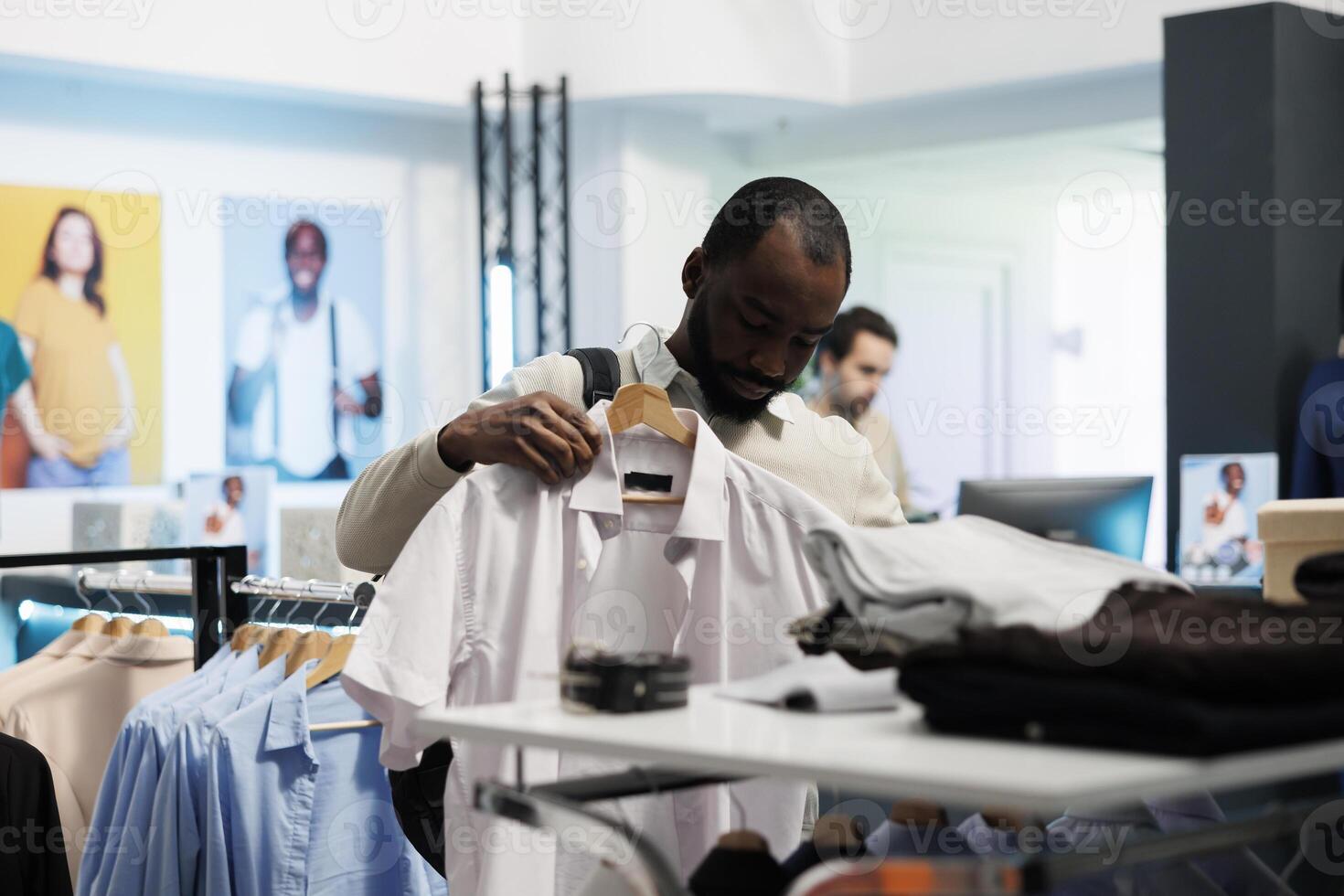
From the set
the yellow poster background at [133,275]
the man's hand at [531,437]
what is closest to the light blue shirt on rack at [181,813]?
the man's hand at [531,437]

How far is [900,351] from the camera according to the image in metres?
9.09

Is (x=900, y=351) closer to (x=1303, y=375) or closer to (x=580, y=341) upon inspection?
(x=580, y=341)

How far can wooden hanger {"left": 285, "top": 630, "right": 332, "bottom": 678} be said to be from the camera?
2719 mm

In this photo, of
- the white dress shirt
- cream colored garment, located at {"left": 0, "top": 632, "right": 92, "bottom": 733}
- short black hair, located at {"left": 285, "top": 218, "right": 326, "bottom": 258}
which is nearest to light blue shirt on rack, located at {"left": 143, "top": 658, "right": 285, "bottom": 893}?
cream colored garment, located at {"left": 0, "top": 632, "right": 92, "bottom": 733}

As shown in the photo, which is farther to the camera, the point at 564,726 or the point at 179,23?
the point at 179,23

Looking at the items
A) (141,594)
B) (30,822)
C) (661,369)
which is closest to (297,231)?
(141,594)

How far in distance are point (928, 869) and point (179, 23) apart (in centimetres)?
601

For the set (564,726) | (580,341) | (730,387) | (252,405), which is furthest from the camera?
(580,341)

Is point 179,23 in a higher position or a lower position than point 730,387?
higher

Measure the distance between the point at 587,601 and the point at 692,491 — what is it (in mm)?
196

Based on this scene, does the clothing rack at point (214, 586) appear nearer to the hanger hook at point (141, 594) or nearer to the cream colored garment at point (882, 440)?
the hanger hook at point (141, 594)

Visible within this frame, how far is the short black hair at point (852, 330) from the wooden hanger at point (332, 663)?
3.01m

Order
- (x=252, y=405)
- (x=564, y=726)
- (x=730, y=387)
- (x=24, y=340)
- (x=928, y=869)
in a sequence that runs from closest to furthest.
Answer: (x=928, y=869) → (x=564, y=726) → (x=730, y=387) → (x=24, y=340) → (x=252, y=405)

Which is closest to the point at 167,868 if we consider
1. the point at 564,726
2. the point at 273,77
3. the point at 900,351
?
the point at 564,726
